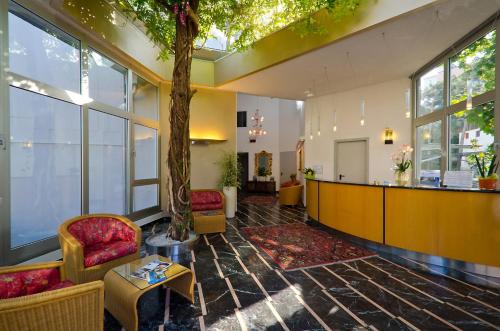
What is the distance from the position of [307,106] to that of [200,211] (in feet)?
15.6

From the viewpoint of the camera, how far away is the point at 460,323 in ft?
6.79

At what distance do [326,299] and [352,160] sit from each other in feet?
15.8

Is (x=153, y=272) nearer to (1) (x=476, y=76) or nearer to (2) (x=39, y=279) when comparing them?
(2) (x=39, y=279)

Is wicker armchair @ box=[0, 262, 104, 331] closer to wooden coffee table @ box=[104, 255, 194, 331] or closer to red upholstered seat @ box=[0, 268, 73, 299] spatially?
red upholstered seat @ box=[0, 268, 73, 299]

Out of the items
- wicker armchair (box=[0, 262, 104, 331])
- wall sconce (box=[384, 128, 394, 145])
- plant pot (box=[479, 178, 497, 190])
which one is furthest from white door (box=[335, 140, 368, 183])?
wicker armchair (box=[0, 262, 104, 331])

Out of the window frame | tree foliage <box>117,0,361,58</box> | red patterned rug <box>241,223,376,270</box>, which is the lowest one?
red patterned rug <box>241,223,376,270</box>

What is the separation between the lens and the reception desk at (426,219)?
115 inches

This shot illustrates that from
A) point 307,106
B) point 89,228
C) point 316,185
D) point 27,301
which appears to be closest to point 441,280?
point 316,185

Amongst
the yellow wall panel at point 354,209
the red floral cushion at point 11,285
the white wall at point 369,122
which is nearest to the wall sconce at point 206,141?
the white wall at point 369,122

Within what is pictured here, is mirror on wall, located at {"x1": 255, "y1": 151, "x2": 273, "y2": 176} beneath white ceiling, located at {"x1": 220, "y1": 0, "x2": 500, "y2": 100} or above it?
beneath

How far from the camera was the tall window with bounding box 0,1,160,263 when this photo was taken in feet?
9.14

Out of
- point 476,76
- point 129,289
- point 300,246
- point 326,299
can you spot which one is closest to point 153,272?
point 129,289

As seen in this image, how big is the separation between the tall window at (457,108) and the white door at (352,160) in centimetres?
119

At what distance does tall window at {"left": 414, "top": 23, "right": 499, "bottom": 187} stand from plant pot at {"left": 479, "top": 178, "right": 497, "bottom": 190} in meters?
0.90
